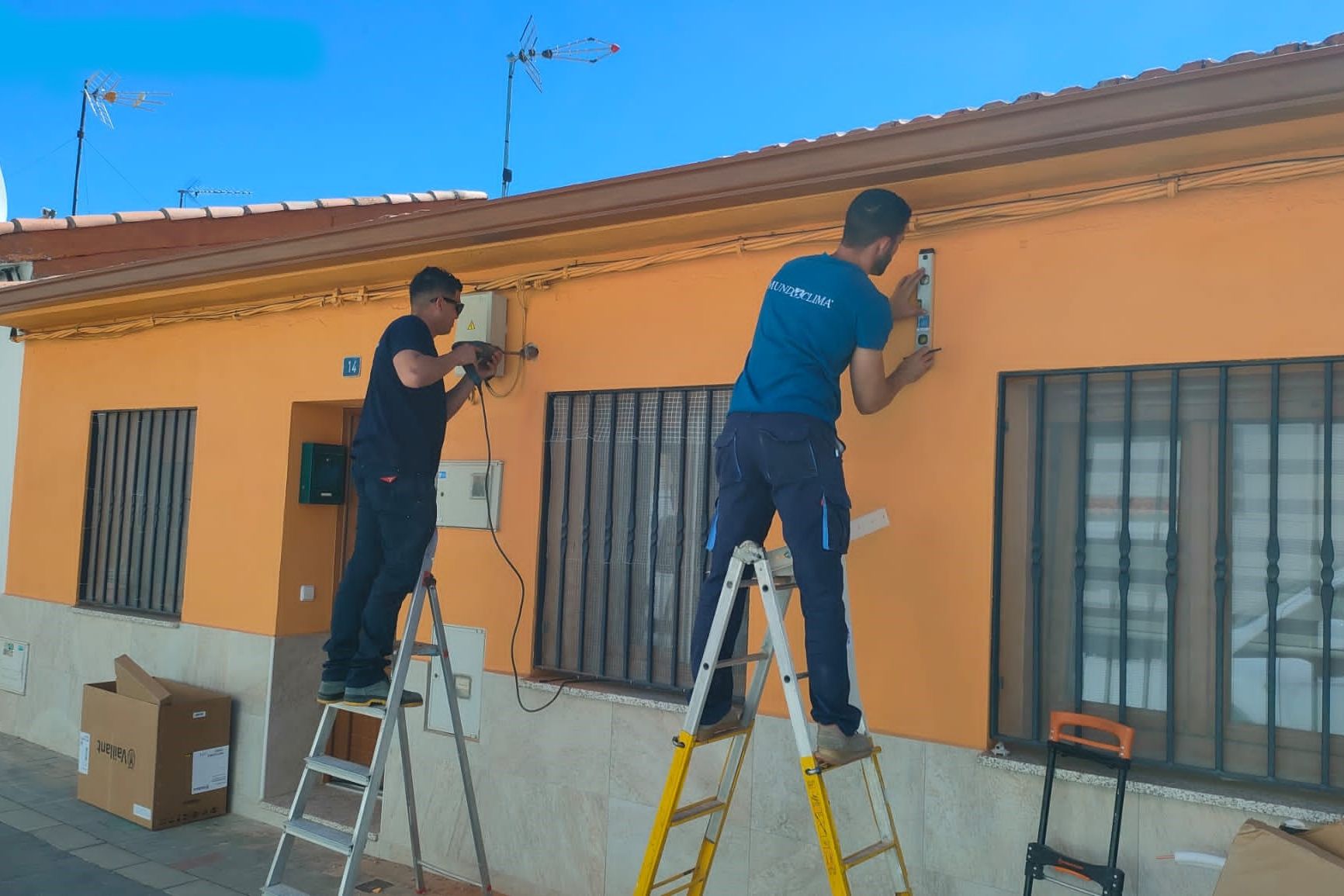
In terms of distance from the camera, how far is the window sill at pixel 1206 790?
9.44ft

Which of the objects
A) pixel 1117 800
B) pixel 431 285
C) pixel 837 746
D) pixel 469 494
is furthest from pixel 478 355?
pixel 1117 800

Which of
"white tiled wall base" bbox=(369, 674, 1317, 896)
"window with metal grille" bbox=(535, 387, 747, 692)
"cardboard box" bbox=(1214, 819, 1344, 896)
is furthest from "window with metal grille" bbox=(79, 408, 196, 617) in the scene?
"cardboard box" bbox=(1214, 819, 1344, 896)

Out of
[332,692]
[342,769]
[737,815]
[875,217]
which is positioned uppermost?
[875,217]

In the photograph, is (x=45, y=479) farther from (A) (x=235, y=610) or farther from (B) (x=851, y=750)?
(B) (x=851, y=750)

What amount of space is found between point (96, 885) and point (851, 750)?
150 inches

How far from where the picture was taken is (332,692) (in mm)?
3998

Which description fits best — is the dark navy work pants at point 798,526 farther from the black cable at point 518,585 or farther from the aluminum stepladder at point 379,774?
the black cable at point 518,585

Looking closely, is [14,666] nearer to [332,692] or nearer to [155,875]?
[155,875]

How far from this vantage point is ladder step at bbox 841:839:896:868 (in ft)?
9.21

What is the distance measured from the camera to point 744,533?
3.13m

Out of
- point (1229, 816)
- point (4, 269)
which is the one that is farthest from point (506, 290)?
point (4, 269)

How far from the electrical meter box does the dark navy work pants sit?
192 centimetres

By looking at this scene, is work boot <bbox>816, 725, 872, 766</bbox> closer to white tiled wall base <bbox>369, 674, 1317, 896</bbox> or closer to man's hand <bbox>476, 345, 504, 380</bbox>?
white tiled wall base <bbox>369, 674, 1317, 896</bbox>

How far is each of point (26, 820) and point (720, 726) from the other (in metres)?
4.61
